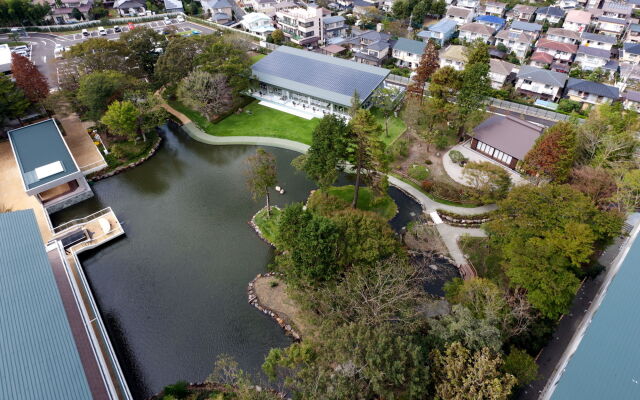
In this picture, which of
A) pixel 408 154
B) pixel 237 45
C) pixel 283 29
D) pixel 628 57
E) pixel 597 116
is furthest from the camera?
pixel 283 29

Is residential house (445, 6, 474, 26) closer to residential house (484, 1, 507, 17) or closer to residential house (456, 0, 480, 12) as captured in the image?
residential house (456, 0, 480, 12)

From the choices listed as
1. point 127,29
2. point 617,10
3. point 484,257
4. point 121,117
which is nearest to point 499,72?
point 484,257

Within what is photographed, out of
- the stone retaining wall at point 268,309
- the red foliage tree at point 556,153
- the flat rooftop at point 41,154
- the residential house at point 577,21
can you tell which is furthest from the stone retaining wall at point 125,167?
the residential house at point 577,21

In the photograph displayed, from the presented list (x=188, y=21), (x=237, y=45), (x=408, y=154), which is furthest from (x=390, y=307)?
(x=188, y=21)

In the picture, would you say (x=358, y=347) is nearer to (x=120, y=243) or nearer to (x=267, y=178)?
(x=267, y=178)

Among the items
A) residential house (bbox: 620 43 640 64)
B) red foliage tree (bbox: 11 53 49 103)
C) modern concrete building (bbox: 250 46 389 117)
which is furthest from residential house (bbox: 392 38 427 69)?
red foliage tree (bbox: 11 53 49 103)

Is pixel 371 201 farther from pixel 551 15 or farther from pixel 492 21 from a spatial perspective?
pixel 551 15
